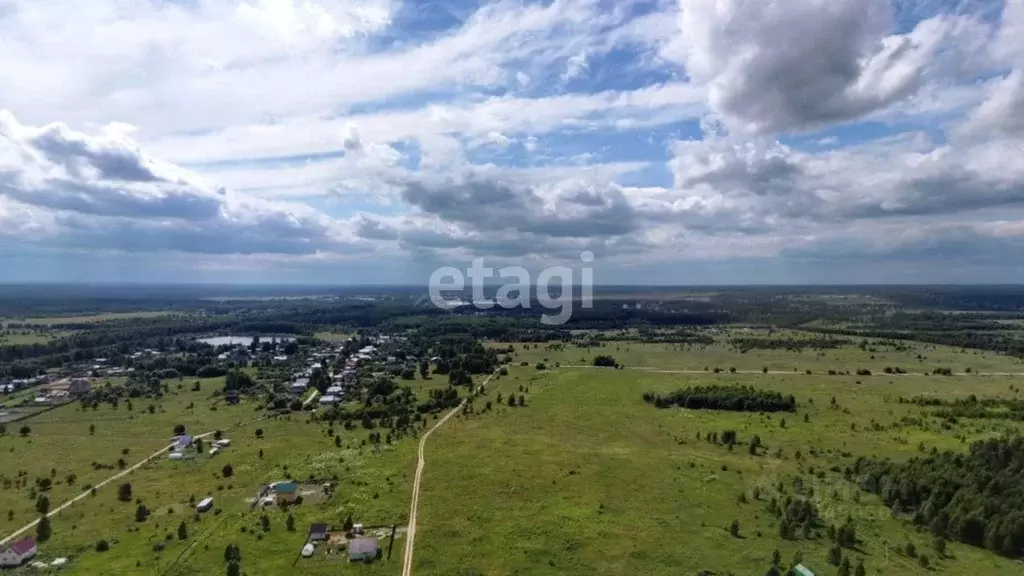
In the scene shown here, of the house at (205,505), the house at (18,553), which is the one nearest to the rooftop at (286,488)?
the house at (205,505)

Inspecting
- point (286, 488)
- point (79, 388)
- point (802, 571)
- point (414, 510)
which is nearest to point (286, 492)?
point (286, 488)

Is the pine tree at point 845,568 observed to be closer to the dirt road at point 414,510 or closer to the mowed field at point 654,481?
the mowed field at point 654,481

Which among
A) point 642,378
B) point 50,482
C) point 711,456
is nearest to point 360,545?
point 50,482

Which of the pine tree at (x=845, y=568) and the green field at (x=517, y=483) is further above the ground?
the pine tree at (x=845, y=568)

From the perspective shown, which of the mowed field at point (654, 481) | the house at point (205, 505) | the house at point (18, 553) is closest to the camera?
the house at point (18, 553)

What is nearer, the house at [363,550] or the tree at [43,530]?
the house at [363,550]
